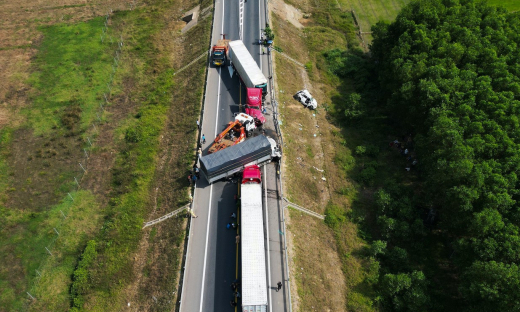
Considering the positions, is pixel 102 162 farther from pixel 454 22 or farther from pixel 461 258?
pixel 454 22

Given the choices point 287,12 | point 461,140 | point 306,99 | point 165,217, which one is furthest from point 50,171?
point 287,12

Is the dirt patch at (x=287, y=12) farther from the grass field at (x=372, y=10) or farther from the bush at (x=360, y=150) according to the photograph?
the bush at (x=360, y=150)

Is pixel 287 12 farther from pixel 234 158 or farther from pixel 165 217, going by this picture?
pixel 165 217

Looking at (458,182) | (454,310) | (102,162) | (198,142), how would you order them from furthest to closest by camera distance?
(102,162) < (198,142) < (458,182) < (454,310)

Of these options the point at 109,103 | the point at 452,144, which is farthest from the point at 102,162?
the point at 452,144

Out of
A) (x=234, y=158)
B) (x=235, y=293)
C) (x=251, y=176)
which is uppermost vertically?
(x=234, y=158)

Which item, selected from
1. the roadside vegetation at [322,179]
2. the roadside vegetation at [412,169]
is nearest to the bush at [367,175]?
the roadside vegetation at [412,169]
